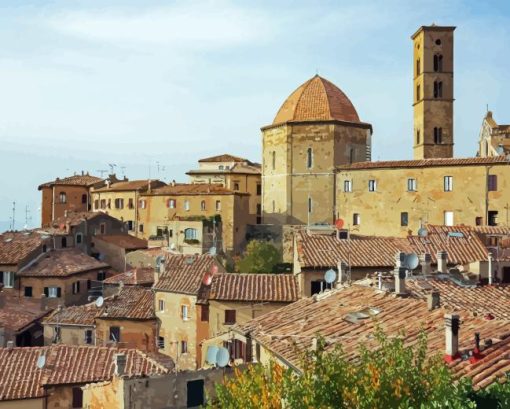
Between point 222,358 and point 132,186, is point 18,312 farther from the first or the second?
point 132,186

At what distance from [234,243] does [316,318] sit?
142 ft

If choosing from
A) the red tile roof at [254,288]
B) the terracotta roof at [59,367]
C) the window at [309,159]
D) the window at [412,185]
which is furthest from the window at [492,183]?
the terracotta roof at [59,367]

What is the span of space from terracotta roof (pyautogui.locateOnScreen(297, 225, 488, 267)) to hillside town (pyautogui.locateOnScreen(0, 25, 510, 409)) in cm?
10

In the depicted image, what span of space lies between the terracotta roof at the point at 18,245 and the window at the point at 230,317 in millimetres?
20780

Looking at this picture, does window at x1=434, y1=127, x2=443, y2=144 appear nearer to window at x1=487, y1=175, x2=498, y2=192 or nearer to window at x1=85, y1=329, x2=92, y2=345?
window at x1=487, y1=175, x2=498, y2=192

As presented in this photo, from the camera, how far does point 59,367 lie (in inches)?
949

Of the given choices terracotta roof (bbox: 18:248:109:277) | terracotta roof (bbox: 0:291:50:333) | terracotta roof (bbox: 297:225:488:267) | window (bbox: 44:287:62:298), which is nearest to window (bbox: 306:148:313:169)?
terracotta roof (bbox: 18:248:109:277)

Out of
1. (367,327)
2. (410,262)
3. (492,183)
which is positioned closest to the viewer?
(367,327)

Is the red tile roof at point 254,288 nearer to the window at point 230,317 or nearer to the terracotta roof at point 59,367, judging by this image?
the window at point 230,317

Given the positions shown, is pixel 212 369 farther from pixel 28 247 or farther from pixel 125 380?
pixel 28 247

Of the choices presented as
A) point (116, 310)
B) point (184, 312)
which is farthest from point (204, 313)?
point (116, 310)

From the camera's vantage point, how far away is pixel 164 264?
122 ft

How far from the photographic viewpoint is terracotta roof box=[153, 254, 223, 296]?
110 feet

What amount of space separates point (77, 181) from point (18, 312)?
44791 millimetres
